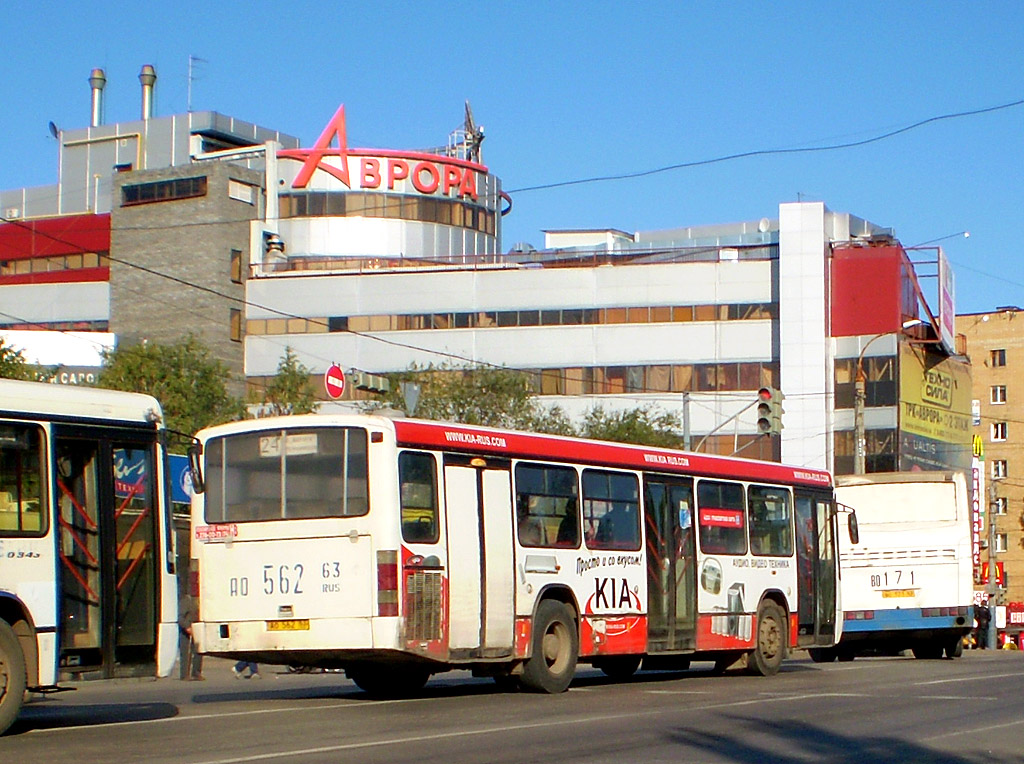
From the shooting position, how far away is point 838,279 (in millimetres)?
67812

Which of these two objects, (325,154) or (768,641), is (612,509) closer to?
(768,641)

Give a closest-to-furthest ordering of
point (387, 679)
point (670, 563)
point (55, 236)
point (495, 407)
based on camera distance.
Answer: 1. point (387, 679)
2. point (670, 563)
3. point (495, 407)
4. point (55, 236)

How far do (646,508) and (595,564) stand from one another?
1310 millimetres

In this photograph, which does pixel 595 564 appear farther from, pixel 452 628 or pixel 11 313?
pixel 11 313

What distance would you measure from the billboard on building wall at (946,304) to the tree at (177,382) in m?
32.6

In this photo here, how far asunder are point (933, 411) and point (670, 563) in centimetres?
5235

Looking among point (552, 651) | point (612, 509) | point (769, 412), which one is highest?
point (769, 412)

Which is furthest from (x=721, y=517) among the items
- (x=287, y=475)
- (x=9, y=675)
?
(x=9, y=675)

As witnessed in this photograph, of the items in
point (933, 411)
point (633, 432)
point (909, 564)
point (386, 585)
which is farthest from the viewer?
point (933, 411)

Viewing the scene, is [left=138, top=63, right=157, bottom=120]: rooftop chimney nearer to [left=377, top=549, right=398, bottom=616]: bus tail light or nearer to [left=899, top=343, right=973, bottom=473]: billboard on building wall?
[left=899, top=343, right=973, bottom=473]: billboard on building wall

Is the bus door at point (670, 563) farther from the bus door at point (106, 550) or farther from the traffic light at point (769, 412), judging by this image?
the traffic light at point (769, 412)

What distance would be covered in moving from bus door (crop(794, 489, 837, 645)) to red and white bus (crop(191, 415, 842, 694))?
8.09 ft

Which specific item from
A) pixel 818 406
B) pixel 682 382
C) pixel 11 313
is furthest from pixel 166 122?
pixel 818 406

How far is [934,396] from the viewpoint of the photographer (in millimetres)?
68938
